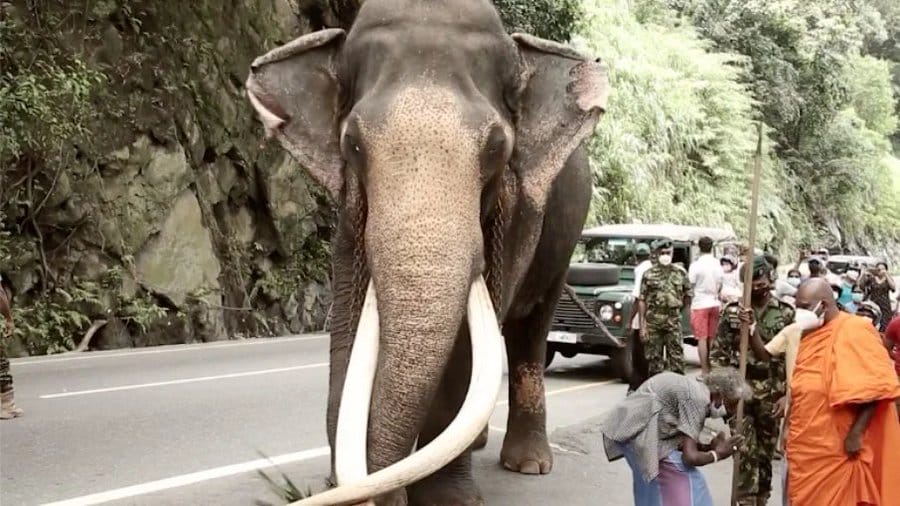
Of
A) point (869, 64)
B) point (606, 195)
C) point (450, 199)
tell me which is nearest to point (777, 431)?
point (450, 199)

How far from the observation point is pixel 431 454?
11.1 ft

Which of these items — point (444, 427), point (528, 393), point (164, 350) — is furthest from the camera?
point (164, 350)

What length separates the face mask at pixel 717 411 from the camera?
468cm

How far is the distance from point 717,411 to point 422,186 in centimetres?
184

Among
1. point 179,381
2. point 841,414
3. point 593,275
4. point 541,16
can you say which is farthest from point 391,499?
point 541,16

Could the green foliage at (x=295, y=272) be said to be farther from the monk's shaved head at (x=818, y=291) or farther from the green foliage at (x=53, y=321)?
the monk's shaved head at (x=818, y=291)

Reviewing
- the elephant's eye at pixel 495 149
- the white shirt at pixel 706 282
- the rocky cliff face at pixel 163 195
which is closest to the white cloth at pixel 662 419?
the elephant's eye at pixel 495 149

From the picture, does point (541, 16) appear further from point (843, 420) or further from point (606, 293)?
point (843, 420)

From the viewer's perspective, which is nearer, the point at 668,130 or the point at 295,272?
the point at 295,272

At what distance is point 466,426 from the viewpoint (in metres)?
3.59

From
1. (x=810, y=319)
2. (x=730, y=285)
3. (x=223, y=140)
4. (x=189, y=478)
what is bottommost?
(x=223, y=140)

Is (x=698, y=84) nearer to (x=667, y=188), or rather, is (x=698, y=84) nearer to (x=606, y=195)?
(x=667, y=188)

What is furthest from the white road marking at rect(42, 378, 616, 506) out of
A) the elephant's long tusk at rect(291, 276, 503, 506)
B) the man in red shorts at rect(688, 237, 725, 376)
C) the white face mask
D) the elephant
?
the man in red shorts at rect(688, 237, 725, 376)

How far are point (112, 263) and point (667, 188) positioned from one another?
15981 millimetres
